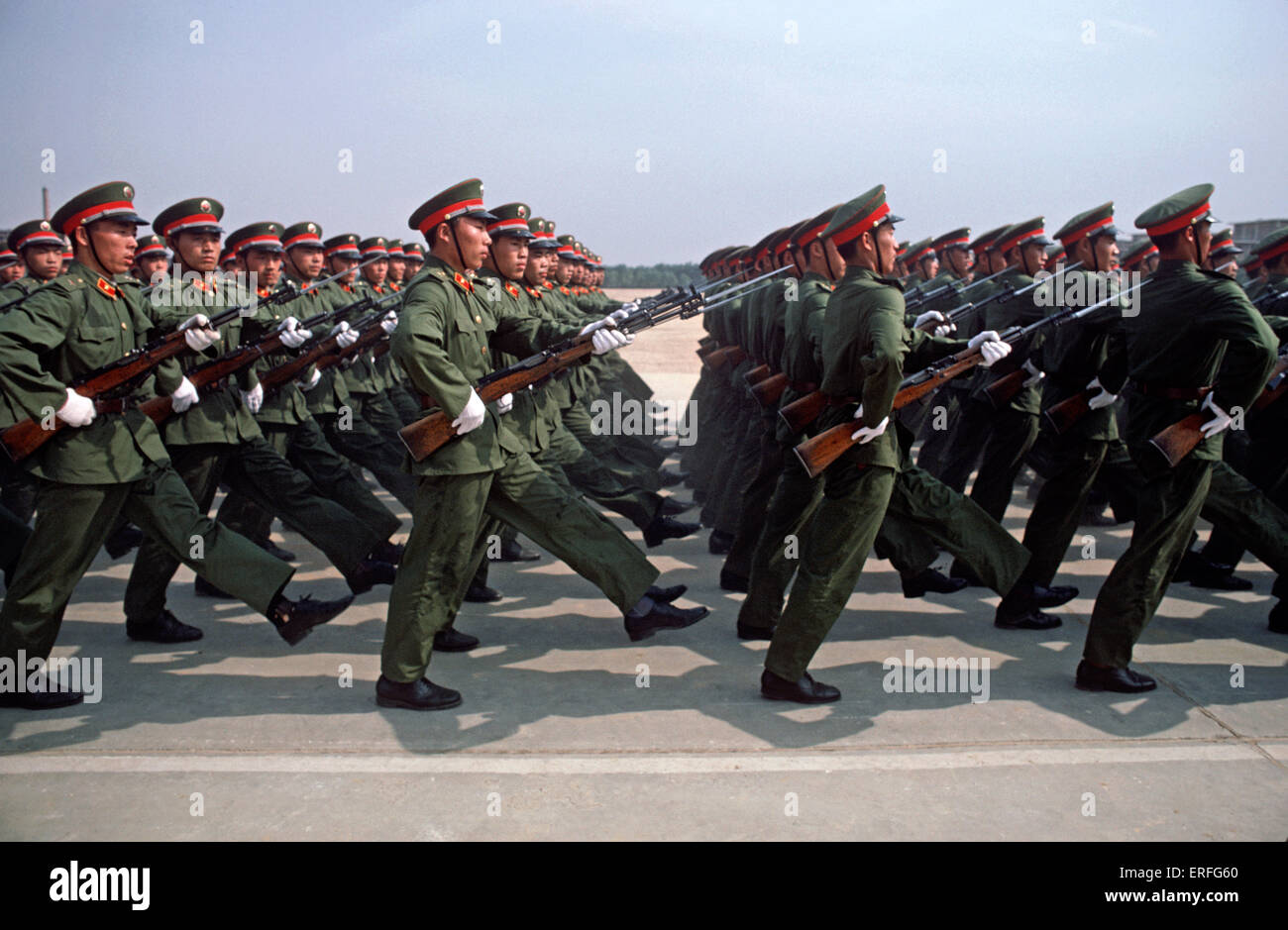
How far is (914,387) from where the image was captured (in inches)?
182

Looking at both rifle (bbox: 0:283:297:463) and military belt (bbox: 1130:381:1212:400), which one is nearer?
rifle (bbox: 0:283:297:463)

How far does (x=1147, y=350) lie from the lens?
451 cm

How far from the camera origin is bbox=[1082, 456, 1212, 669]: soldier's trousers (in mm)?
4367

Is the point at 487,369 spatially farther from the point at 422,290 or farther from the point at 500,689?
the point at 500,689

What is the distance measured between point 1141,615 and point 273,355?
502 cm

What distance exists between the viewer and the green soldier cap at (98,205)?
4520 millimetres

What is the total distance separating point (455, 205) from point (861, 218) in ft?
5.44

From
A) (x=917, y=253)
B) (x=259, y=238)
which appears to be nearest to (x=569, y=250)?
(x=917, y=253)

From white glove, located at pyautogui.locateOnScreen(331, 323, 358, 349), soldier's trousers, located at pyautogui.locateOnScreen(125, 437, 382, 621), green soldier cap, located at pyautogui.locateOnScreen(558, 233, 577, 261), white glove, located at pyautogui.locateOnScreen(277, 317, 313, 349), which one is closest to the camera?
soldier's trousers, located at pyautogui.locateOnScreen(125, 437, 382, 621)

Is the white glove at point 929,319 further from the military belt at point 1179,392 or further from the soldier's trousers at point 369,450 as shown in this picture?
the soldier's trousers at point 369,450

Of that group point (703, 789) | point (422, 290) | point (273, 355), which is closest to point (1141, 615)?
point (703, 789)

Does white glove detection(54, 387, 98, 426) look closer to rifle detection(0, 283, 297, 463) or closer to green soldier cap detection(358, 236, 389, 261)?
rifle detection(0, 283, 297, 463)

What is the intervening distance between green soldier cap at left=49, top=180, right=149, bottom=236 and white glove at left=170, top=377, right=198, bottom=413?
866 millimetres

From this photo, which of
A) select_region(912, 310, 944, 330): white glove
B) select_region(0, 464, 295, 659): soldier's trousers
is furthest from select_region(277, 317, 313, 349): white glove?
select_region(912, 310, 944, 330): white glove
